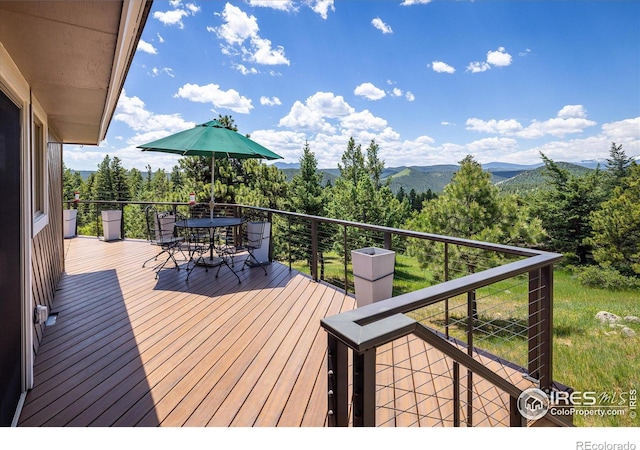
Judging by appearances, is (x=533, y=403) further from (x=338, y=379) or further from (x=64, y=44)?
(x=64, y=44)

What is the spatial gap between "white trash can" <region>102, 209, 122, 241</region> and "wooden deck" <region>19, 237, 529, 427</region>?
172 inches

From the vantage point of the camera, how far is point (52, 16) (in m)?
1.45

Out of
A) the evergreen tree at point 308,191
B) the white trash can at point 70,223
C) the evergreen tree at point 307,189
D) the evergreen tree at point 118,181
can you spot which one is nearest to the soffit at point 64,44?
the white trash can at point 70,223

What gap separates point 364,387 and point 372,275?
238 cm

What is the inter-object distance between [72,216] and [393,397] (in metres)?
9.87

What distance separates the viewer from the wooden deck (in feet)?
6.39

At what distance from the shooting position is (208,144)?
4.88 metres

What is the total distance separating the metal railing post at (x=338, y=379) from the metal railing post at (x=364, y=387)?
0.03m

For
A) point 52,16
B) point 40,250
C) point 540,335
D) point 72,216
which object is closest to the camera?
point 52,16

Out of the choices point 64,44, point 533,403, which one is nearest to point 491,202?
point 533,403

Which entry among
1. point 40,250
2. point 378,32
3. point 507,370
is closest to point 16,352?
point 40,250

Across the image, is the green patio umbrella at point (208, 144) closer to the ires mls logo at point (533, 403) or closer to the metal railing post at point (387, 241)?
the metal railing post at point (387, 241)
